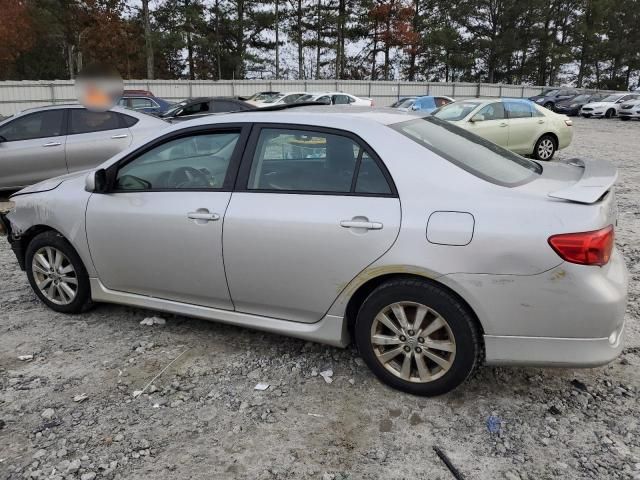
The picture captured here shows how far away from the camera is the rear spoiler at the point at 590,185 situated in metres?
2.55

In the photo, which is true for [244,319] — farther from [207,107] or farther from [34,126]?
[207,107]

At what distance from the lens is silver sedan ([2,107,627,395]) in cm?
251

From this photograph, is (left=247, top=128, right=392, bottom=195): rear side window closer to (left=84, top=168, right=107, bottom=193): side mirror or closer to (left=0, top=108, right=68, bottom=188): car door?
(left=84, top=168, right=107, bottom=193): side mirror

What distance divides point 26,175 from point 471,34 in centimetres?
4897

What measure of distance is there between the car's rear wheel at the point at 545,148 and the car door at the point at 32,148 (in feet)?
30.7

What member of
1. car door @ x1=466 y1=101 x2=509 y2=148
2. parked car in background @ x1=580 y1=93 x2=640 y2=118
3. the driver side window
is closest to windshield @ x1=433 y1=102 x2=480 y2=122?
car door @ x1=466 y1=101 x2=509 y2=148

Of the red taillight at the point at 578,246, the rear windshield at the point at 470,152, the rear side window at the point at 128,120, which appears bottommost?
the red taillight at the point at 578,246

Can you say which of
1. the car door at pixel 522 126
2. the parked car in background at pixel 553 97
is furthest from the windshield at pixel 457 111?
the parked car in background at pixel 553 97

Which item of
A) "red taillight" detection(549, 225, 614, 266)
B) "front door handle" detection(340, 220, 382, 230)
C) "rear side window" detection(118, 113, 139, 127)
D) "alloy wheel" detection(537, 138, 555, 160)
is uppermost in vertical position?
"rear side window" detection(118, 113, 139, 127)

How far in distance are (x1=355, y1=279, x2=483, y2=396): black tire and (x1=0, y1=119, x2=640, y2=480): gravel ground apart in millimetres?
108

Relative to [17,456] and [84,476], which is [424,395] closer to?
[84,476]

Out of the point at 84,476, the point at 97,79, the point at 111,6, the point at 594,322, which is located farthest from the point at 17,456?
the point at 111,6

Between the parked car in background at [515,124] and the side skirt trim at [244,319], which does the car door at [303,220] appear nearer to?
the side skirt trim at [244,319]

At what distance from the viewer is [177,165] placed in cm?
368
